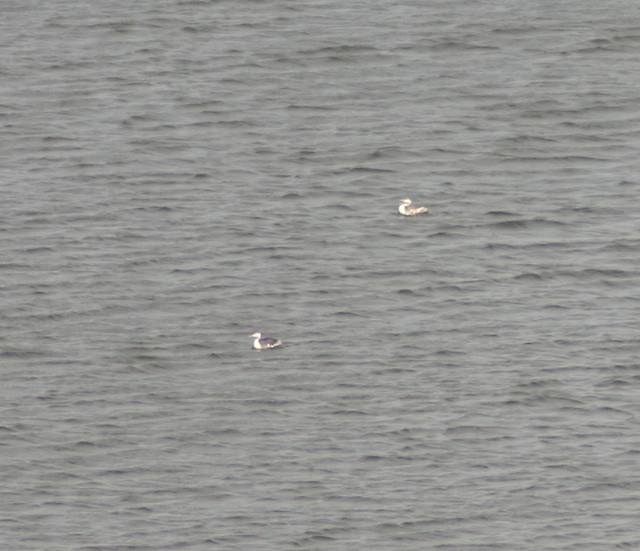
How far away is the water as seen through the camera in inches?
927

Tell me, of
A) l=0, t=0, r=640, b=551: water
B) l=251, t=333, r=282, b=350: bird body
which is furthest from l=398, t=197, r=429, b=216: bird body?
l=251, t=333, r=282, b=350: bird body

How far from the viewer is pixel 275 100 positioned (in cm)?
3469

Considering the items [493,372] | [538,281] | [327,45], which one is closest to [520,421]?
[493,372]

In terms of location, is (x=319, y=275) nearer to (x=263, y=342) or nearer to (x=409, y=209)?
(x=409, y=209)

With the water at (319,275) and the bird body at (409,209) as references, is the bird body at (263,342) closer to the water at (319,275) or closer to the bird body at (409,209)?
the water at (319,275)

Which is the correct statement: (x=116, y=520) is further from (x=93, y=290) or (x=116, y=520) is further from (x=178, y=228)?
(x=178, y=228)

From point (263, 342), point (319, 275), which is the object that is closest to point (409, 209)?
point (319, 275)

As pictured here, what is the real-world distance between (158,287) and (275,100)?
685 cm

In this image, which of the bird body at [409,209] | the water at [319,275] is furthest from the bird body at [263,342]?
the bird body at [409,209]

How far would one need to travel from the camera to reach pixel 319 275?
95.3ft

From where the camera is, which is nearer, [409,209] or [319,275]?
[319,275]

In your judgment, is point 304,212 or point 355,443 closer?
point 355,443

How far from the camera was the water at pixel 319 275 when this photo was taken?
23.5 meters

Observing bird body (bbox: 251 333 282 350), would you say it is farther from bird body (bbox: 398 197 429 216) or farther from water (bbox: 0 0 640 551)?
bird body (bbox: 398 197 429 216)
